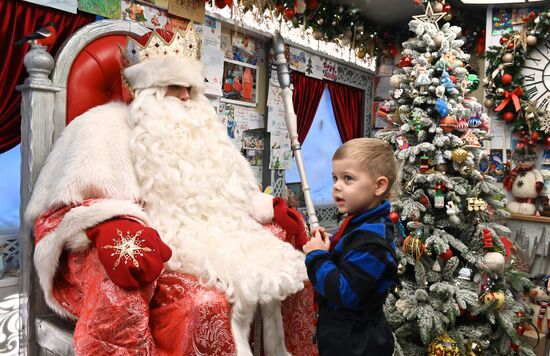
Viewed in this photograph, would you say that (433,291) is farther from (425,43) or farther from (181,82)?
(181,82)

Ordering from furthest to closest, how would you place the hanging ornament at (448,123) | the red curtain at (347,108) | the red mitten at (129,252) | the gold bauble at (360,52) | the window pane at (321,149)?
the gold bauble at (360,52)
the red curtain at (347,108)
the window pane at (321,149)
the hanging ornament at (448,123)
the red mitten at (129,252)

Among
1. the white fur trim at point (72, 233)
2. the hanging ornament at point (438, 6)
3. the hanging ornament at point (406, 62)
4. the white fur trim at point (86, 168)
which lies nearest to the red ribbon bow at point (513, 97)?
the hanging ornament at point (438, 6)

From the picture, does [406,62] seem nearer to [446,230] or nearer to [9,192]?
[446,230]

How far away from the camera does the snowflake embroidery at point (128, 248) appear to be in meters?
1.25

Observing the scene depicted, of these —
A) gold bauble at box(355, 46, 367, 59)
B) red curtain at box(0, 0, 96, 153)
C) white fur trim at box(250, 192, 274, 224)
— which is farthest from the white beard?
gold bauble at box(355, 46, 367, 59)

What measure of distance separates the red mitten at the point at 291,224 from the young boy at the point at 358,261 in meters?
0.47

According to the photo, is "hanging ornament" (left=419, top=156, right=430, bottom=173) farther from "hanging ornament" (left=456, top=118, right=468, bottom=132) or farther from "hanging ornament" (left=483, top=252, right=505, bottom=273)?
"hanging ornament" (left=483, top=252, right=505, bottom=273)

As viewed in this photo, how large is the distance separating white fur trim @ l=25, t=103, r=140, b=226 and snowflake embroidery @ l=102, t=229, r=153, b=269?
0.29 meters

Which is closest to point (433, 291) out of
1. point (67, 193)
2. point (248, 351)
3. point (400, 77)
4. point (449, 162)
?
point (449, 162)

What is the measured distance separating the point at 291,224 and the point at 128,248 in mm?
876

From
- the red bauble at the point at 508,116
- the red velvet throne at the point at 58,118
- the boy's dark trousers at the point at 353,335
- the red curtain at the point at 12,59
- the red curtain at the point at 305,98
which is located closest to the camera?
the boy's dark trousers at the point at 353,335

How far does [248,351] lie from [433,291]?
5.48 feet

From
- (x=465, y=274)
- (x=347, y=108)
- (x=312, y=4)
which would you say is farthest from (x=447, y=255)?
(x=347, y=108)

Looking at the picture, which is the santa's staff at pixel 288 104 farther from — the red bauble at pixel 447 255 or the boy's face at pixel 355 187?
the red bauble at pixel 447 255
